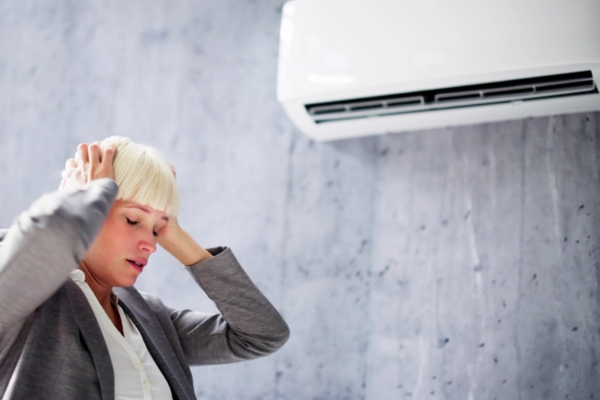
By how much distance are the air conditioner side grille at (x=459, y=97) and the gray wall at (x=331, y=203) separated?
145 millimetres

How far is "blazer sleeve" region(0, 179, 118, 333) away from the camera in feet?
3.00

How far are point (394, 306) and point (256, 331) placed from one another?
0.46 meters

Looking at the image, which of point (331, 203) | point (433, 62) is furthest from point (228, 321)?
point (433, 62)

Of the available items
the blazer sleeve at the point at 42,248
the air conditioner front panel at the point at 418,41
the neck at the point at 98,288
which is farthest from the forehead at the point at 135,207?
the air conditioner front panel at the point at 418,41

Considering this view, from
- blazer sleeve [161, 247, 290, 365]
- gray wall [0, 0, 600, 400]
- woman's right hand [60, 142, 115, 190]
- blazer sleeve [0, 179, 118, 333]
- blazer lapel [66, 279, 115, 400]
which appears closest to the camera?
blazer sleeve [0, 179, 118, 333]

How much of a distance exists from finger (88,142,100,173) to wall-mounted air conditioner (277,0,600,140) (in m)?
0.58

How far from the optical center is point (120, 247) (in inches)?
46.9

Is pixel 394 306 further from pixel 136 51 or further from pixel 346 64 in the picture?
pixel 136 51

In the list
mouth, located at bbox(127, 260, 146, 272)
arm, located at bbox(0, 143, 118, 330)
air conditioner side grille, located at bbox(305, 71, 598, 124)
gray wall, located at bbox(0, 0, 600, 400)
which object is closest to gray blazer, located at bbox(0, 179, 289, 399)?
arm, located at bbox(0, 143, 118, 330)

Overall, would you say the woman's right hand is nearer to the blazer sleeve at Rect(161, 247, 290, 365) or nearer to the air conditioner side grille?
the blazer sleeve at Rect(161, 247, 290, 365)

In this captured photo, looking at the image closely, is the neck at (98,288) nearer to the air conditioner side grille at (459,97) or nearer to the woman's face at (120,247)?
the woman's face at (120,247)

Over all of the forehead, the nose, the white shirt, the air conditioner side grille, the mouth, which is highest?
the air conditioner side grille

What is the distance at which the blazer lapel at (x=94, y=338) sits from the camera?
1074 mm

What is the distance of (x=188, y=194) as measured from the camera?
1929 millimetres
